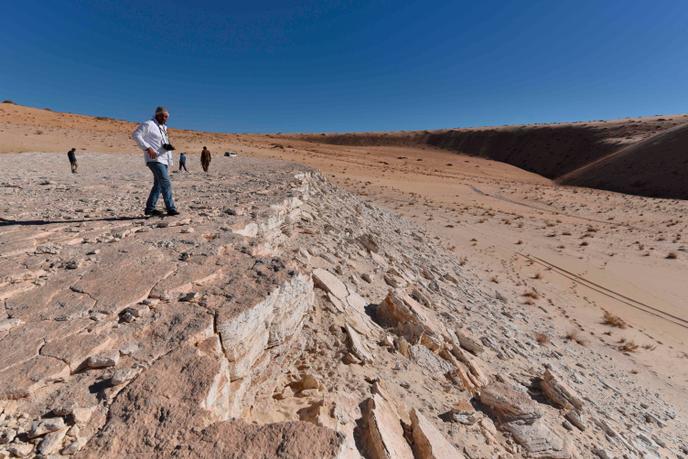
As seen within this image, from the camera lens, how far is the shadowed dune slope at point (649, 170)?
114ft

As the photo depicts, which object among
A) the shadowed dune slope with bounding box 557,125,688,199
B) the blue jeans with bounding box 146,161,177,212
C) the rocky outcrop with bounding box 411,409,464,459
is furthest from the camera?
the shadowed dune slope with bounding box 557,125,688,199

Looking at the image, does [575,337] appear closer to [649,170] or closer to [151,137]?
[151,137]

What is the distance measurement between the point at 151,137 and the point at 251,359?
12.0 ft

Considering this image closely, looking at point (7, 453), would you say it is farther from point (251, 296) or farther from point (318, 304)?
point (318, 304)

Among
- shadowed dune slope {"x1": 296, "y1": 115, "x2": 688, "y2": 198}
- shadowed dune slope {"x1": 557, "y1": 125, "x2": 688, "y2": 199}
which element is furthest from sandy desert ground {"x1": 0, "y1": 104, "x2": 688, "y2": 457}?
Result: shadowed dune slope {"x1": 296, "y1": 115, "x2": 688, "y2": 198}

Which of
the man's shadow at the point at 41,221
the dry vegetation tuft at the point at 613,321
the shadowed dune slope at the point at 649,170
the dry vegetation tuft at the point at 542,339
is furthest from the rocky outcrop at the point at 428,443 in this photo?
A: the shadowed dune slope at the point at 649,170

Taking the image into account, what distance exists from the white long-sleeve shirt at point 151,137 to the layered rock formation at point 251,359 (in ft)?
3.10

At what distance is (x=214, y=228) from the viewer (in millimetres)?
4766

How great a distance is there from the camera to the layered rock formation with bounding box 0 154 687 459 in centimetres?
204

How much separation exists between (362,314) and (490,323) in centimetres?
352

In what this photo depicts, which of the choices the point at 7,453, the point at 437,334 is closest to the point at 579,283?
the point at 437,334

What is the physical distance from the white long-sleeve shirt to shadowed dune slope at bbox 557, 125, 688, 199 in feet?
138

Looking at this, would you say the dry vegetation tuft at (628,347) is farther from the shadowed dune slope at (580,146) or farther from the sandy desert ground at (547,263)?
the shadowed dune slope at (580,146)

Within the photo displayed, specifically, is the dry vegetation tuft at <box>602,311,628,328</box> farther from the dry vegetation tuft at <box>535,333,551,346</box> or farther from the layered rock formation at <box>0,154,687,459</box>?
the dry vegetation tuft at <box>535,333,551,346</box>
